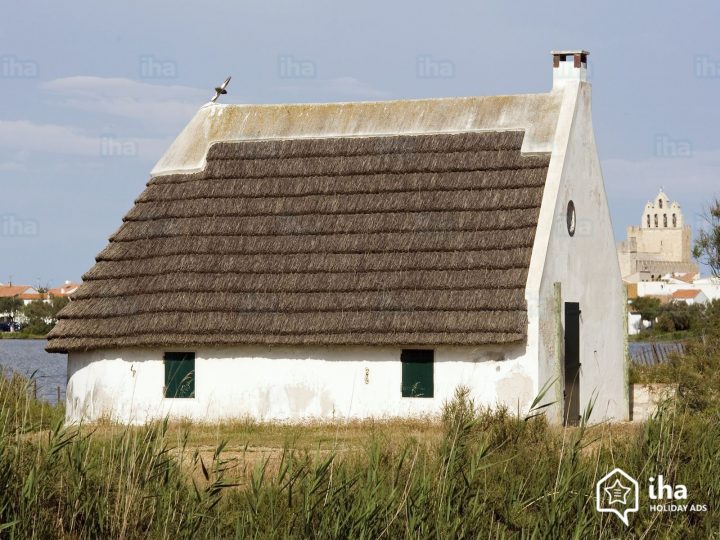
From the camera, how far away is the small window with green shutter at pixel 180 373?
21641mm

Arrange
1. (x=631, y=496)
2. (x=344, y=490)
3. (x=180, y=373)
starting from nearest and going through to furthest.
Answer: (x=344, y=490) → (x=631, y=496) → (x=180, y=373)

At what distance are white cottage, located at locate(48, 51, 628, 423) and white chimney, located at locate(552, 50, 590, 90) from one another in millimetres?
44

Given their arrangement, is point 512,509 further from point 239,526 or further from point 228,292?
point 228,292

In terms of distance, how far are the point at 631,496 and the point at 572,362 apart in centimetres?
939

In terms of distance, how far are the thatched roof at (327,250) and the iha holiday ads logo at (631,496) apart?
6.90 m

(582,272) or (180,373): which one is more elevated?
(582,272)

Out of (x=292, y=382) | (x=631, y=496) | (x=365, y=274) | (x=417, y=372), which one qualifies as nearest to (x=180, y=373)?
(x=292, y=382)

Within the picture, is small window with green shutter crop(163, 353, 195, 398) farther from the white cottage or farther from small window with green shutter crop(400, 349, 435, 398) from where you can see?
small window with green shutter crop(400, 349, 435, 398)

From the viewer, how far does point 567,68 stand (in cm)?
2261

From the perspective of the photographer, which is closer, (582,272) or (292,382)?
(292,382)

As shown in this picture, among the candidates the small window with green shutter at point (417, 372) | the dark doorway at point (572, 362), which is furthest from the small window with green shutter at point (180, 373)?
the dark doorway at point (572, 362)

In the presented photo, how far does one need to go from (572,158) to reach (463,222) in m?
2.37

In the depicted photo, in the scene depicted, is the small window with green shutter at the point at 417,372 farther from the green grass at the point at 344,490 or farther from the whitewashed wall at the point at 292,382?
the green grass at the point at 344,490

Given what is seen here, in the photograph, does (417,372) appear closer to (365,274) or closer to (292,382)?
(365,274)
